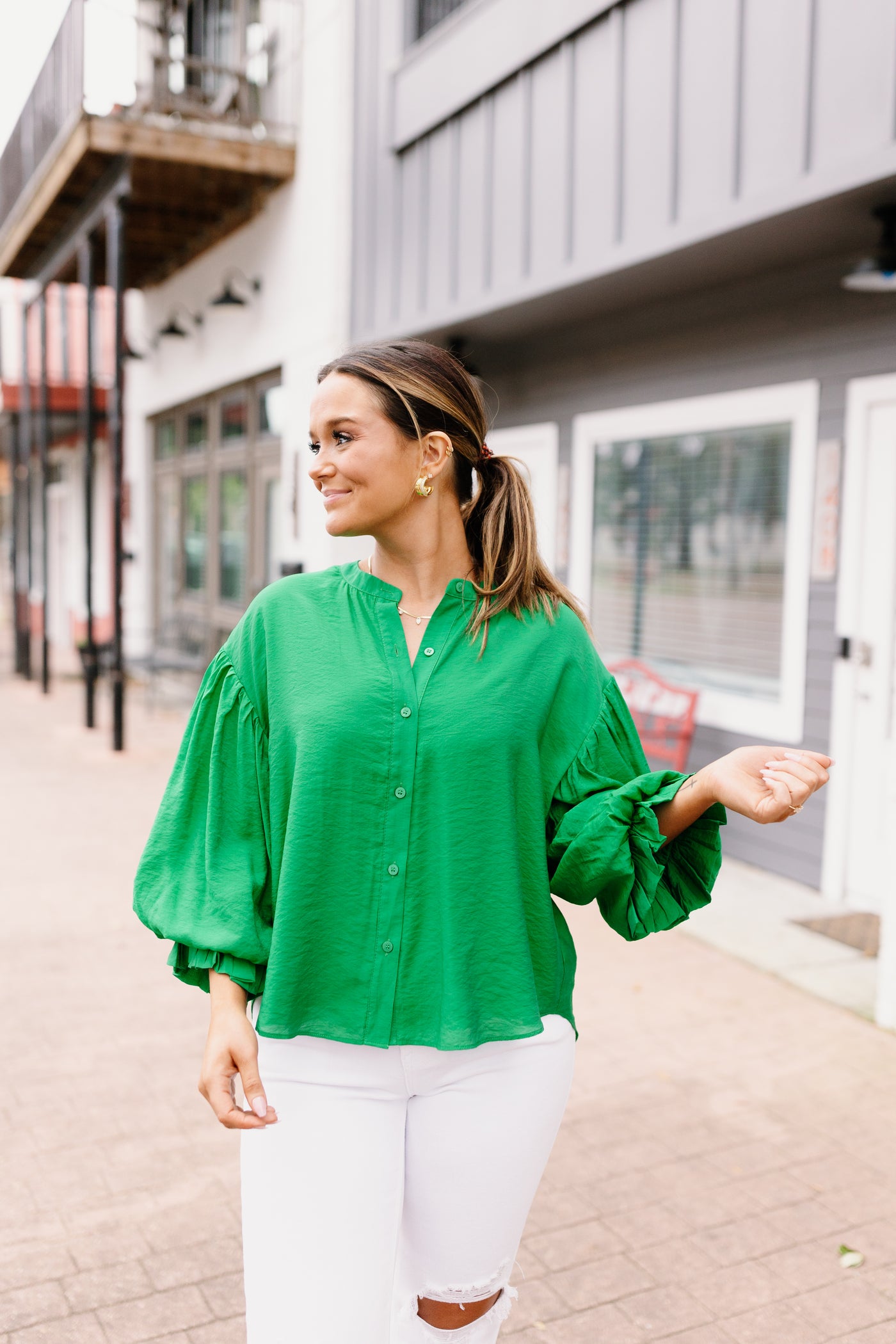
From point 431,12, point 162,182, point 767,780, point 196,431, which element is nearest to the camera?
point 767,780

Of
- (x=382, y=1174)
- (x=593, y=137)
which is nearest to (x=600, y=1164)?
(x=382, y=1174)

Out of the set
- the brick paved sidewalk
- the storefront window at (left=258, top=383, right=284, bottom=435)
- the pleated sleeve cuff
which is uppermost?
the storefront window at (left=258, top=383, right=284, bottom=435)

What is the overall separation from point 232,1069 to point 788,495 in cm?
511

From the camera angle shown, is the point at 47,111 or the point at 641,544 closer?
the point at 641,544

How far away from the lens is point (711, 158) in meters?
5.43

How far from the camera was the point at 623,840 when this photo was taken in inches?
69.1

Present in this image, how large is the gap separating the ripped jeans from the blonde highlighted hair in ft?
2.04

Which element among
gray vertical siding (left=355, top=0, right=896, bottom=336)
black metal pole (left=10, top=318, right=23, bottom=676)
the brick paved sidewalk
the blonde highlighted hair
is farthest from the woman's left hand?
black metal pole (left=10, top=318, right=23, bottom=676)

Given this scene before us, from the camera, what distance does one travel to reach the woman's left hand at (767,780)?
1.58 meters

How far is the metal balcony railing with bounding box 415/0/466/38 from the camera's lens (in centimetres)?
855

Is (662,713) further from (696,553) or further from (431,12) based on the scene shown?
(431,12)

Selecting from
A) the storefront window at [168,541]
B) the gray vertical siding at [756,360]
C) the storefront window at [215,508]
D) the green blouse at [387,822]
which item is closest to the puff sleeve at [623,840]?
the green blouse at [387,822]

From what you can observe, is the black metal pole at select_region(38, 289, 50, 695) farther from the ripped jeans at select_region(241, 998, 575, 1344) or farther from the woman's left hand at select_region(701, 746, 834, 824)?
the woman's left hand at select_region(701, 746, 834, 824)

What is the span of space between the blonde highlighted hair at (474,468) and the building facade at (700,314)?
2.71m
